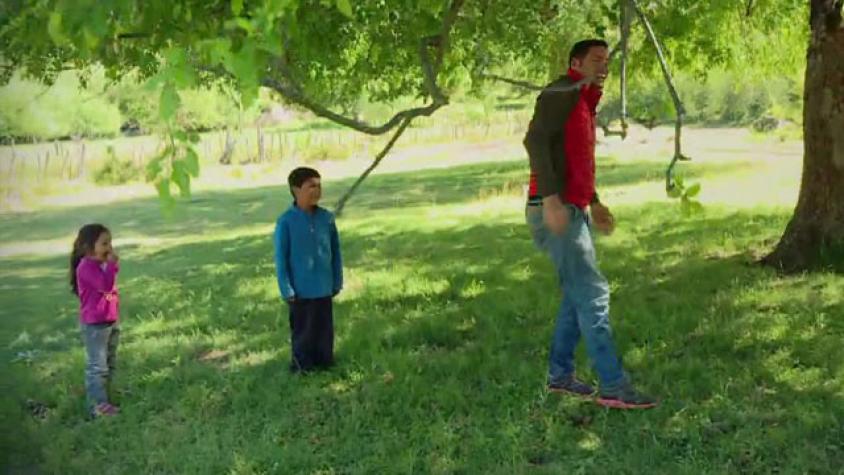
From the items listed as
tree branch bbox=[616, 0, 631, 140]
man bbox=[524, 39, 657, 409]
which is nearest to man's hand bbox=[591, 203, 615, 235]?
man bbox=[524, 39, 657, 409]

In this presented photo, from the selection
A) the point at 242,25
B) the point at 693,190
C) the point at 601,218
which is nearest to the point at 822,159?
the point at 601,218

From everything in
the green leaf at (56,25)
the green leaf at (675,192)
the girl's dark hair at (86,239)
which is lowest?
the girl's dark hair at (86,239)

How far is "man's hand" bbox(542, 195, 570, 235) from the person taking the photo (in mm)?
3861

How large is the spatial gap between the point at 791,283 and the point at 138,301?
5467mm

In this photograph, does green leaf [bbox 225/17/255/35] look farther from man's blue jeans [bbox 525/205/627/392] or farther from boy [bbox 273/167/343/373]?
boy [bbox 273/167/343/373]

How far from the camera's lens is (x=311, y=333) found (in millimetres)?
5262

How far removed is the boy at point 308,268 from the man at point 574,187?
4.73 ft

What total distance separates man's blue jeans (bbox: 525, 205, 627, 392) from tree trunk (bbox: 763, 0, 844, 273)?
3676 mm

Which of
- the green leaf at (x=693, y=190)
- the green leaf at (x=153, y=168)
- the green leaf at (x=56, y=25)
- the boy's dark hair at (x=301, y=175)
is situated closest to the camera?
the green leaf at (x=153, y=168)

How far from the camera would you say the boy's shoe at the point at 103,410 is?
4.88 m

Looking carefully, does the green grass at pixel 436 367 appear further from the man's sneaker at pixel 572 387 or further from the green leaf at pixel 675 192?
the green leaf at pixel 675 192

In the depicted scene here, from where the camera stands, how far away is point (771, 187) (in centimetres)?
1334

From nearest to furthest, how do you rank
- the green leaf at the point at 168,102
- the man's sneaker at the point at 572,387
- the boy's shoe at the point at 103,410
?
the green leaf at the point at 168,102, the man's sneaker at the point at 572,387, the boy's shoe at the point at 103,410

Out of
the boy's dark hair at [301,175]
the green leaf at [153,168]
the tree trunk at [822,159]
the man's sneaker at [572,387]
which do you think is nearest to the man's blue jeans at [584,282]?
the man's sneaker at [572,387]
